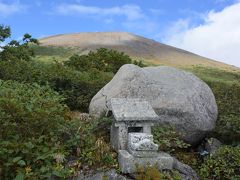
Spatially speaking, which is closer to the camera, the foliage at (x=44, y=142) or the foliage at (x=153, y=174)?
the foliage at (x=153, y=174)

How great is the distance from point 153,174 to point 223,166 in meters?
3.12

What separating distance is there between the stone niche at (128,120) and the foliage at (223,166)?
2.13 meters

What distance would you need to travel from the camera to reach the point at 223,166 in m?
12.0

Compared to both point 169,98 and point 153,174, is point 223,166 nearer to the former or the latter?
point 169,98

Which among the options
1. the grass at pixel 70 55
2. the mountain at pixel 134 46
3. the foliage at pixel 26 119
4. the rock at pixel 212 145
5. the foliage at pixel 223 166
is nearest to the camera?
the foliage at pixel 26 119

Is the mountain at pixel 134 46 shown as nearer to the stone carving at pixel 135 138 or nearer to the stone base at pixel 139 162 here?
the stone carving at pixel 135 138

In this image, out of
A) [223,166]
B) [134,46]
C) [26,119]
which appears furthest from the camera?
[134,46]

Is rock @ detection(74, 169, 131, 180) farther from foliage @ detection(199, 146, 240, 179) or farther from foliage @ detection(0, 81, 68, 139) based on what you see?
foliage @ detection(199, 146, 240, 179)

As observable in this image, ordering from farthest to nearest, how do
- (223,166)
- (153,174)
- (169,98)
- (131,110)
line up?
(169,98), (223,166), (131,110), (153,174)

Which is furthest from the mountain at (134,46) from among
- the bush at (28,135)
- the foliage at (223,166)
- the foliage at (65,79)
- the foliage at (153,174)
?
the foliage at (153,174)

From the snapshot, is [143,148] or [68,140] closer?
[143,148]

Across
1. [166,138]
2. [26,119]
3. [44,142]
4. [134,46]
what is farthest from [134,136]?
[134,46]

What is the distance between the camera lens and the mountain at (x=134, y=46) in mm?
63812

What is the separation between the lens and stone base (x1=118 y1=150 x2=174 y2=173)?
10133 mm
